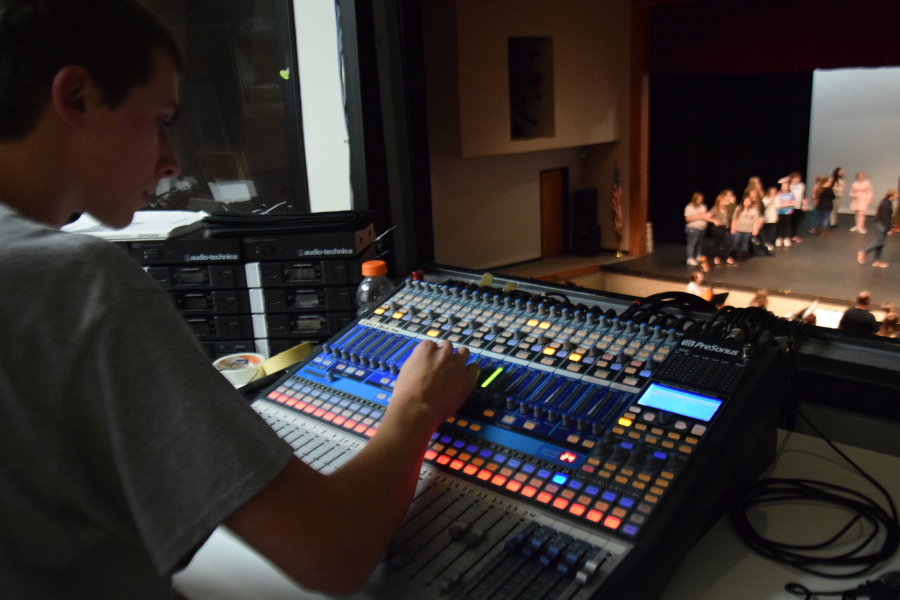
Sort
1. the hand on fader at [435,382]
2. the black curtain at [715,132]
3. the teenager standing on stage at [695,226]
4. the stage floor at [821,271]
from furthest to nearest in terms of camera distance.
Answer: the black curtain at [715,132] < the teenager standing on stage at [695,226] < the stage floor at [821,271] < the hand on fader at [435,382]

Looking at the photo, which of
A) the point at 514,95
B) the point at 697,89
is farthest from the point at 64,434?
the point at 697,89

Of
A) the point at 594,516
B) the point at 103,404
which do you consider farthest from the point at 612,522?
the point at 103,404

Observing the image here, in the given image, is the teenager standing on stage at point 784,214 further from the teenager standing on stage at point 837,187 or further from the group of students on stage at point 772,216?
the teenager standing on stage at point 837,187

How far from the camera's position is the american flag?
3.86 metres

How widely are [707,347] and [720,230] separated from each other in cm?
354

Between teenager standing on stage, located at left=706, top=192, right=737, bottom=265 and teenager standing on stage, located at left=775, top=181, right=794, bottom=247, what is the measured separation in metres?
0.26

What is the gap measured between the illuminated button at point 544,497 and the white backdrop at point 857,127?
3.09 metres

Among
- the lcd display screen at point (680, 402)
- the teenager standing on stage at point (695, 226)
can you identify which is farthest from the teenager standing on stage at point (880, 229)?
the lcd display screen at point (680, 402)

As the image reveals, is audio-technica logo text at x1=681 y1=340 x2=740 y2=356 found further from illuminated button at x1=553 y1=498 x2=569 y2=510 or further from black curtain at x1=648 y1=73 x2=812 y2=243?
black curtain at x1=648 y1=73 x2=812 y2=243

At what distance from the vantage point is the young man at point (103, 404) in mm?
473

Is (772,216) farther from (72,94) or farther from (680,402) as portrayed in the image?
(72,94)

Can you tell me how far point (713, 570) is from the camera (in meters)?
0.70

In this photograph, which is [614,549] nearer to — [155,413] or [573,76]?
[155,413]

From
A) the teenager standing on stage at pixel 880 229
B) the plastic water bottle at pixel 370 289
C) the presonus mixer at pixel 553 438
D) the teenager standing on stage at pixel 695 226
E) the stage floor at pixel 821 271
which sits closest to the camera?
the presonus mixer at pixel 553 438
